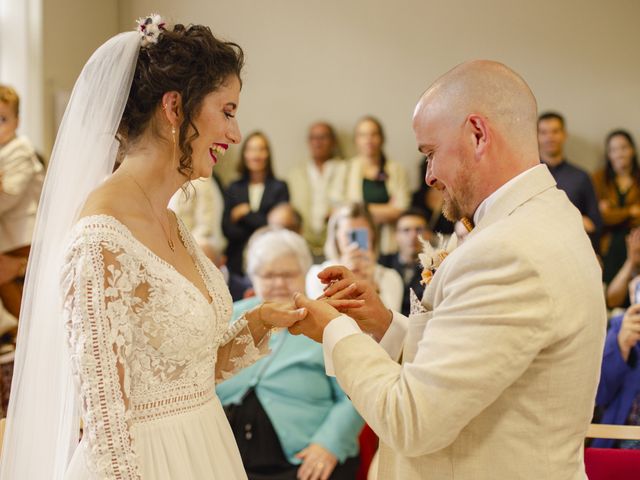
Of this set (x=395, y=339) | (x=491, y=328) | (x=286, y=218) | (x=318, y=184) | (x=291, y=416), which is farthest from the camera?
(x=318, y=184)

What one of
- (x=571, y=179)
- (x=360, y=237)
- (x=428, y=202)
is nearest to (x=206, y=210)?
(x=428, y=202)

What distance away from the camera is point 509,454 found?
166 centimetres

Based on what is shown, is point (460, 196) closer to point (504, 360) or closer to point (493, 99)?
point (493, 99)

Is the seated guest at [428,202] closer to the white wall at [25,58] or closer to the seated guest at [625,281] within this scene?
the seated guest at [625,281]

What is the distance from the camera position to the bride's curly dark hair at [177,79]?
79.2 inches

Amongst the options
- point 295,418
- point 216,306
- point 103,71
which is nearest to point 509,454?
point 216,306

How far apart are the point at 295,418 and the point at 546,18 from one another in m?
5.54

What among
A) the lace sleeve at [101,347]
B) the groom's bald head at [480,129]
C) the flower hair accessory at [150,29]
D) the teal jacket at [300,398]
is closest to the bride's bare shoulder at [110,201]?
the lace sleeve at [101,347]

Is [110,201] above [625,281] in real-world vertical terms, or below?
above

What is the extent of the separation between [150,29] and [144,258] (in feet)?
1.85

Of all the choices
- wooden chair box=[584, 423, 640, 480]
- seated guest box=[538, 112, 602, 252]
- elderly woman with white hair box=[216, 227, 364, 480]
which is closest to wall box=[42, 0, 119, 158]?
seated guest box=[538, 112, 602, 252]

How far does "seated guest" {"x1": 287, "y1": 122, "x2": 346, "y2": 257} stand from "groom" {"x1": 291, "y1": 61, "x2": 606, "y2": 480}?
502 cm

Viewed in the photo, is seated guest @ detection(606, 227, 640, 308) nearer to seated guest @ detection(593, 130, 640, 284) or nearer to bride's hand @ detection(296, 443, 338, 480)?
seated guest @ detection(593, 130, 640, 284)

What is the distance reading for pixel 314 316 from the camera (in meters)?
1.93
